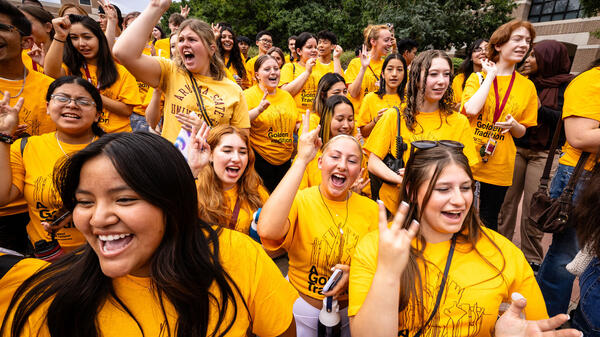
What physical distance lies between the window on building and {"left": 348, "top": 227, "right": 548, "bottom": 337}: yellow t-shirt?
20795 millimetres

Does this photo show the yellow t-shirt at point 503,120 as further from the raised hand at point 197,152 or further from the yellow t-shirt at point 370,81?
the raised hand at point 197,152

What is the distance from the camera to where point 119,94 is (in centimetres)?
325

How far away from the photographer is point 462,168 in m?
1.69

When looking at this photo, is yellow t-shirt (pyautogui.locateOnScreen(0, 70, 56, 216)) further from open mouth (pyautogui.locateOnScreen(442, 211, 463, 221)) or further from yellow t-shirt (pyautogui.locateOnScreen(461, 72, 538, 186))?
yellow t-shirt (pyautogui.locateOnScreen(461, 72, 538, 186))

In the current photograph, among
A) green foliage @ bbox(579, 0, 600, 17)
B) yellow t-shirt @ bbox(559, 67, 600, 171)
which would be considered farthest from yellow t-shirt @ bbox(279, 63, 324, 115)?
green foliage @ bbox(579, 0, 600, 17)

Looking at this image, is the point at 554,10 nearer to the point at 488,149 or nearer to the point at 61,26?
the point at 488,149

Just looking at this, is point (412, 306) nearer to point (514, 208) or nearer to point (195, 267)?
point (195, 267)

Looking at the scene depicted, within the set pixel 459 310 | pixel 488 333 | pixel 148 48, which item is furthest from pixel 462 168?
pixel 148 48

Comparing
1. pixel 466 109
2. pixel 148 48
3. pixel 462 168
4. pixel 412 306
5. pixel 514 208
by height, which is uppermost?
pixel 148 48

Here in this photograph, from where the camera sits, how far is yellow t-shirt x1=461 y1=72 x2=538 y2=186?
3.09 meters

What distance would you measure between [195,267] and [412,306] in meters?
1.03

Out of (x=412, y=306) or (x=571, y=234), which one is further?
(x=571, y=234)

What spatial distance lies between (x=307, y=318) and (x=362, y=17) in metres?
20.4

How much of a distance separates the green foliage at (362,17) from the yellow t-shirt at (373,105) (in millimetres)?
12475
